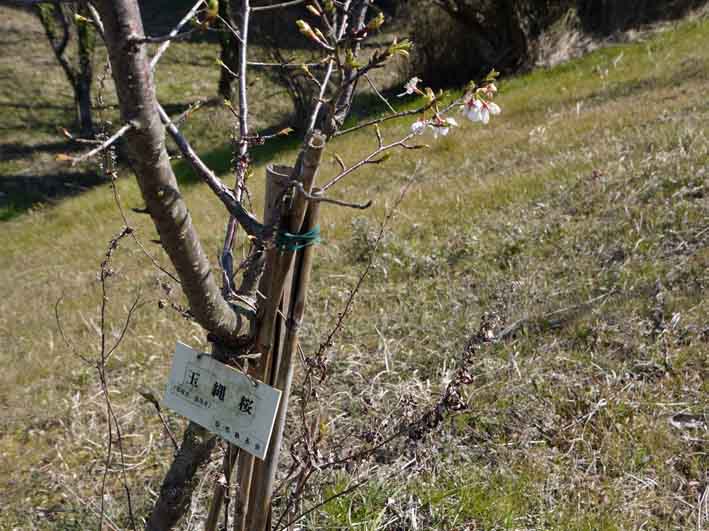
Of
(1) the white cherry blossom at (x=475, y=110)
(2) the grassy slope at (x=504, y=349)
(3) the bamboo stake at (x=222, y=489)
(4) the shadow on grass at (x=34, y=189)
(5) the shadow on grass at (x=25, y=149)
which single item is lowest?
(2) the grassy slope at (x=504, y=349)

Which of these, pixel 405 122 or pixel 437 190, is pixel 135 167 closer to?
pixel 437 190

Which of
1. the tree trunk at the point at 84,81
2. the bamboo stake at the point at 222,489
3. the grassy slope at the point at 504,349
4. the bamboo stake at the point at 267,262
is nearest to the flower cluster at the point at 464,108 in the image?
the bamboo stake at the point at 267,262

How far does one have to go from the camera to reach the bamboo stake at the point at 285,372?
1.39m

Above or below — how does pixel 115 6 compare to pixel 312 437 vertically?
above

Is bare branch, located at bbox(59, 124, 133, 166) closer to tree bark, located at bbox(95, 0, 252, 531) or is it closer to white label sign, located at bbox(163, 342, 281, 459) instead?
tree bark, located at bbox(95, 0, 252, 531)

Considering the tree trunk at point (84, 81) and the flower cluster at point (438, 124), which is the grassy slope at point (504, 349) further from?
the tree trunk at point (84, 81)

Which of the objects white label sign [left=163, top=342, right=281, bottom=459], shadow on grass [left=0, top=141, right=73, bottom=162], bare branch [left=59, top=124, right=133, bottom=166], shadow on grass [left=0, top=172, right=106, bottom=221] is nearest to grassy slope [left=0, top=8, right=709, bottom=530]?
white label sign [left=163, top=342, right=281, bottom=459]

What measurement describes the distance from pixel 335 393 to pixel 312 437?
1.28 m

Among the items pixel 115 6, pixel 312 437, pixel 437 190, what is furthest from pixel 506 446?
pixel 437 190

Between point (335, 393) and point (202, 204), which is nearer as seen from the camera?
point (335, 393)

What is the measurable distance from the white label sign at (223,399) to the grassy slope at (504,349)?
932mm

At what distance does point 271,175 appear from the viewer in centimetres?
135

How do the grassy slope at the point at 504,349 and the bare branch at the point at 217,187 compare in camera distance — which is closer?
the bare branch at the point at 217,187

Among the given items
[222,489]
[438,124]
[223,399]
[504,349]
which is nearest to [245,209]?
[223,399]
